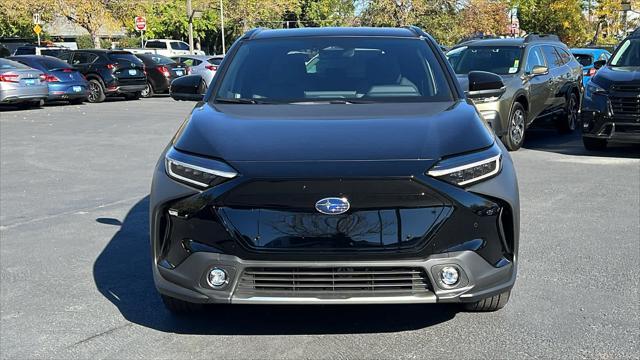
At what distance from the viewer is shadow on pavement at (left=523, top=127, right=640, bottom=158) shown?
11.1m

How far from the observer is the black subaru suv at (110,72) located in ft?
76.4

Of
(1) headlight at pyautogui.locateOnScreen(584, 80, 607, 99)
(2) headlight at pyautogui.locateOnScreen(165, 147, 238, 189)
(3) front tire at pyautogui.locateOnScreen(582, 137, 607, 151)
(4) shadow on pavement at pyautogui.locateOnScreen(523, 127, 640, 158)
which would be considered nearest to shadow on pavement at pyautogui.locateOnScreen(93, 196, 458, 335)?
(2) headlight at pyautogui.locateOnScreen(165, 147, 238, 189)

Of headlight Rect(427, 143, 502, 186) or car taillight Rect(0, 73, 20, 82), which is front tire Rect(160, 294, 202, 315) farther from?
car taillight Rect(0, 73, 20, 82)

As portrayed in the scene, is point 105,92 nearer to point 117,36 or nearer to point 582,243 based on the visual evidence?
point 582,243

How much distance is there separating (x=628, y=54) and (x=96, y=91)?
677 inches

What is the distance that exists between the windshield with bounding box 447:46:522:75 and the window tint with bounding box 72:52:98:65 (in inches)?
592

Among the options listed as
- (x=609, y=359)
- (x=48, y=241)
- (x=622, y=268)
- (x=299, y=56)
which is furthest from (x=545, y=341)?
(x=48, y=241)

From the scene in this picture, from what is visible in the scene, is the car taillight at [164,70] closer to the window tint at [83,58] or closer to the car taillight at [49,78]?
the window tint at [83,58]

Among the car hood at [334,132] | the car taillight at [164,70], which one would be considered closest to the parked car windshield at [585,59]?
the car taillight at [164,70]

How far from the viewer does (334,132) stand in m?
3.91

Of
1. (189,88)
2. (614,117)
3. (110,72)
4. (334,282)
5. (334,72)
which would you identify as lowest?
(110,72)

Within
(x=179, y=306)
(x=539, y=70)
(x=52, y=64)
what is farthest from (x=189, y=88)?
(x=52, y=64)

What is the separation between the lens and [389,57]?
514cm

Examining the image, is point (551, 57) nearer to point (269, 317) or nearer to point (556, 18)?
point (269, 317)
